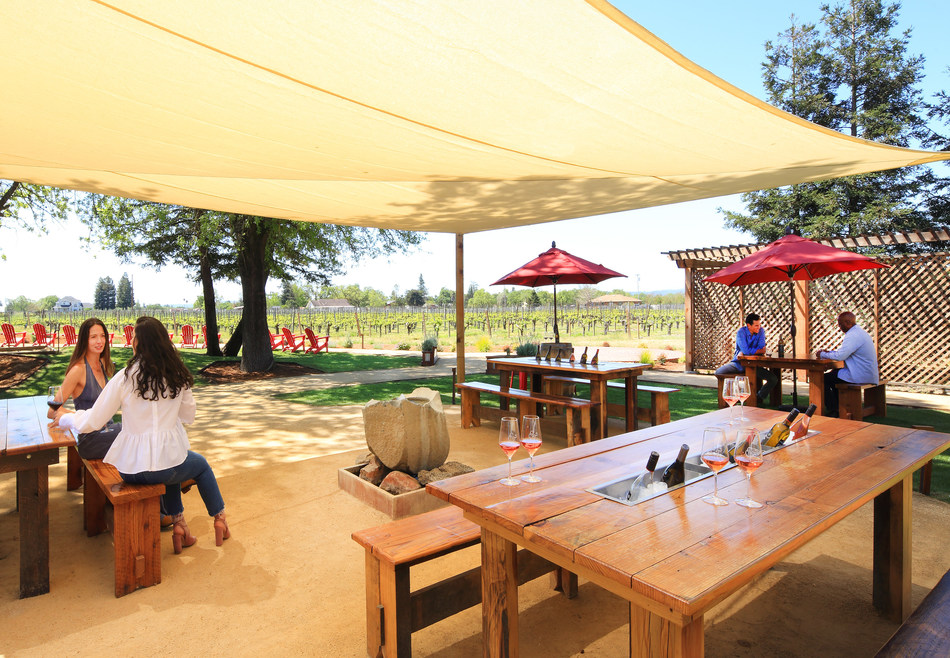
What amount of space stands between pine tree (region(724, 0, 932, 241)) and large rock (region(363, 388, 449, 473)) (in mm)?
15278

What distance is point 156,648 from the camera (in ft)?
6.47

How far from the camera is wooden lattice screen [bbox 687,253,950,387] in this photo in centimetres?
769

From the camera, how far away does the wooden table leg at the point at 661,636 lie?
3.82 ft

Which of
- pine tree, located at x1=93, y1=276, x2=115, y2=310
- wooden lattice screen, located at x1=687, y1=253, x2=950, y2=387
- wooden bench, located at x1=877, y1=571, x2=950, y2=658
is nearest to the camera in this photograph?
wooden bench, located at x1=877, y1=571, x2=950, y2=658

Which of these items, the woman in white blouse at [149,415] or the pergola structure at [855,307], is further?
the pergola structure at [855,307]

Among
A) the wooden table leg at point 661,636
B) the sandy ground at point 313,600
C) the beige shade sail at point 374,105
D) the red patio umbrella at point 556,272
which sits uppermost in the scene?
the beige shade sail at point 374,105

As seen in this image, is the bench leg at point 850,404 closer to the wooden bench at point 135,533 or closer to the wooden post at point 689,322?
the wooden post at point 689,322

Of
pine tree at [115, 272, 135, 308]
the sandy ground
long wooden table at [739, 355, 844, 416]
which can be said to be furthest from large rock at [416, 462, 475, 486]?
pine tree at [115, 272, 135, 308]

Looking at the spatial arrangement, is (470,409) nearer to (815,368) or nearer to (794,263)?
(794,263)

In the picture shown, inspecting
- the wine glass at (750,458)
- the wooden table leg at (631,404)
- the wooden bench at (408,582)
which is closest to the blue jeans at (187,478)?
the wooden bench at (408,582)

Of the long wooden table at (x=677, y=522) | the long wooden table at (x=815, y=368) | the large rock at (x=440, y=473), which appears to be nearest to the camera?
the long wooden table at (x=677, y=522)

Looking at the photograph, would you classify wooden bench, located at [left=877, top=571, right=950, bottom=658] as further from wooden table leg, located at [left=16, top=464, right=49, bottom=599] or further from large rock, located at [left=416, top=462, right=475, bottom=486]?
wooden table leg, located at [left=16, top=464, right=49, bottom=599]

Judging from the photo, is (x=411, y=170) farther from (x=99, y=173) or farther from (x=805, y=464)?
(x=805, y=464)

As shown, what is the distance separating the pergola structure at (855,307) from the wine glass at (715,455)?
24.4ft
